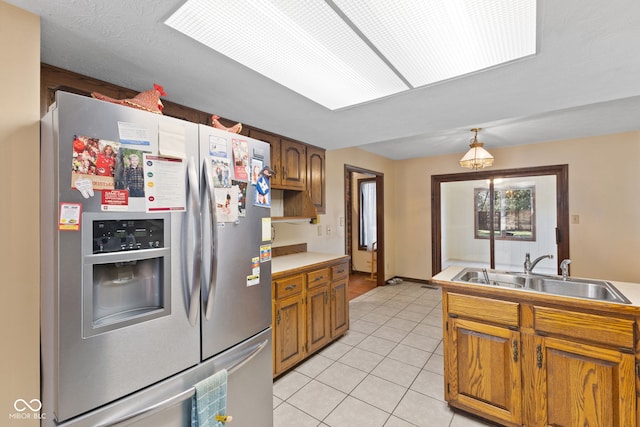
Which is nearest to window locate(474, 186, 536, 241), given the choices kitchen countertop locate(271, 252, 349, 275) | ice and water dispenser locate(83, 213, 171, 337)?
kitchen countertop locate(271, 252, 349, 275)

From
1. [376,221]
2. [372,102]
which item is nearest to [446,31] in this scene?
[372,102]

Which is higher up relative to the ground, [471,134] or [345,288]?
[471,134]

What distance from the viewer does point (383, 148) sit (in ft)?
14.8

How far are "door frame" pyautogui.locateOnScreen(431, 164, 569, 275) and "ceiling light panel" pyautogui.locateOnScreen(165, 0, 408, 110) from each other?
3618 mm

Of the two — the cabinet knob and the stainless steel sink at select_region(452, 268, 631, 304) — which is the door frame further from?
the cabinet knob

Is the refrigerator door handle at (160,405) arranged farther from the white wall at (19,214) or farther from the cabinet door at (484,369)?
the cabinet door at (484,369)

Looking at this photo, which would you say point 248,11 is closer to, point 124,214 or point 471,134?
point 124,214

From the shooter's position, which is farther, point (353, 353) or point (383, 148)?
point (383, 148)

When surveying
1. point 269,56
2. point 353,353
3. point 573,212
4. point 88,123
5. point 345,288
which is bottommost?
point 353,353

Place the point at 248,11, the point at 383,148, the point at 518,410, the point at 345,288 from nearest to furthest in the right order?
the point at 248,11
the point at 518,410
the point at 345,288
the point at 383,148

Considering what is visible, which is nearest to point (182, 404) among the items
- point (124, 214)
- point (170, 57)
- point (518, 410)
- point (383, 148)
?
point (124, 214)

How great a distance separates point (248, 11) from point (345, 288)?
2652 millimetres

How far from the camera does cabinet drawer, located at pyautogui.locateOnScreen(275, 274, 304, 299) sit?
228 cm

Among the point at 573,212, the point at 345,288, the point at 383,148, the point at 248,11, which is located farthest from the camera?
the point at 383,148
